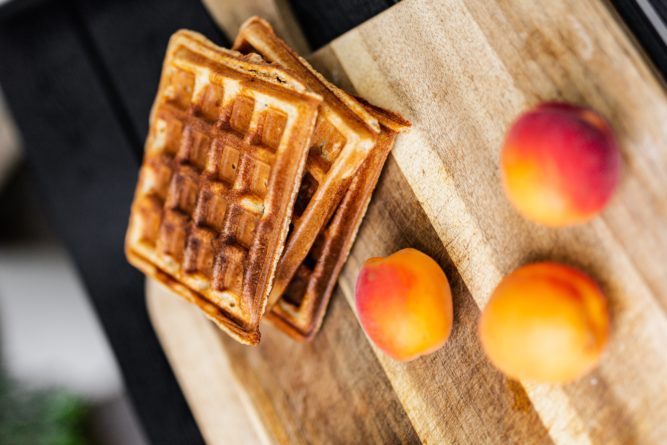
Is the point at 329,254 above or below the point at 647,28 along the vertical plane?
below

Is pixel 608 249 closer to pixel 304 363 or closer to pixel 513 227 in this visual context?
pixel 513 227

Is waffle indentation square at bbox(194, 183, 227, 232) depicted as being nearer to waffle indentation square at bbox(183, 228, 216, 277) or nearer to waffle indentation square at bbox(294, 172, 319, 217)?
waffle indentation square at bbox(183, 228, 216, 277)

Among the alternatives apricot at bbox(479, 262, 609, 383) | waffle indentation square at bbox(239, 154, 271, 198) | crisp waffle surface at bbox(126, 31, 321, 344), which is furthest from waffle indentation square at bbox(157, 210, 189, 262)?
apricot at bbox(479, 262, 609, 383)

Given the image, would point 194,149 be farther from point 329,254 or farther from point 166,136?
point 329,254

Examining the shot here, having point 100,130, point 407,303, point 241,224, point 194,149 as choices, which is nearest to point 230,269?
point 241,224

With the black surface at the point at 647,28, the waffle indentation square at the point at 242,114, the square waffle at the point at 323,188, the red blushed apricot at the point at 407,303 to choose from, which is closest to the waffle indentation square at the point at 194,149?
the waffle indentation square at the point at 242,114

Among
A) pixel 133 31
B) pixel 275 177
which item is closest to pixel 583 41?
pixel 275 177
